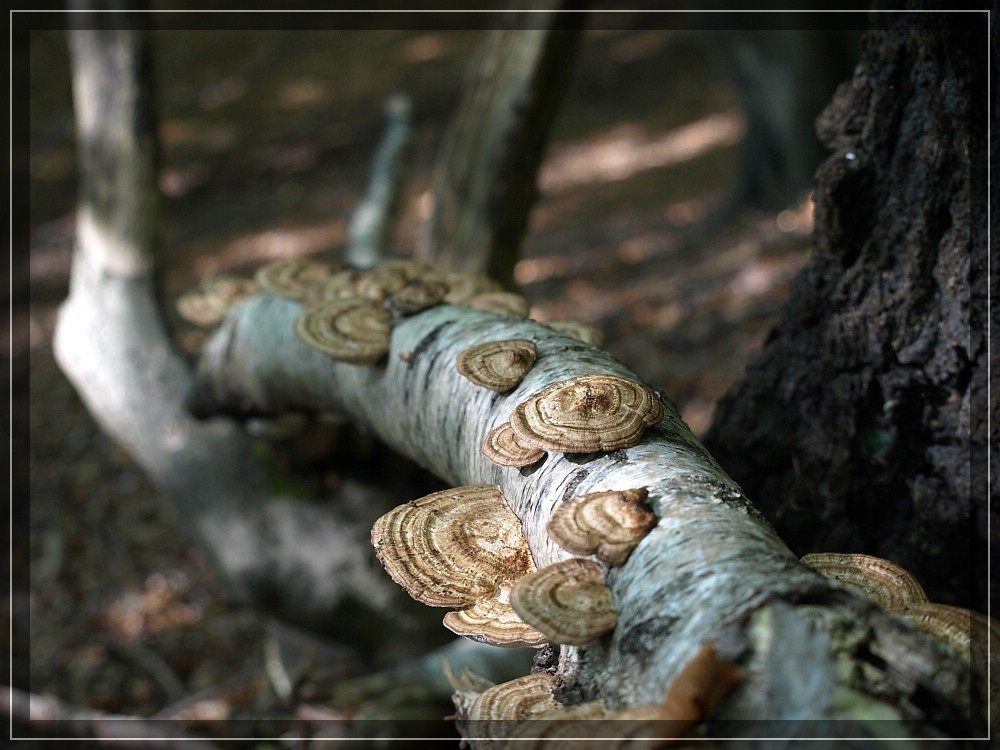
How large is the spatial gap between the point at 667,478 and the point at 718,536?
20 cm

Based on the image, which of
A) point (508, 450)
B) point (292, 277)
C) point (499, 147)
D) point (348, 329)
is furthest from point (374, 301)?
point (499, 147)

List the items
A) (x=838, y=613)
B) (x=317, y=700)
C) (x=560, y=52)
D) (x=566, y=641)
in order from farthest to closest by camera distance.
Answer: (x=317, y=700) → (x=560, y=52) → (x=566, y=641) → (x=838, y=613)

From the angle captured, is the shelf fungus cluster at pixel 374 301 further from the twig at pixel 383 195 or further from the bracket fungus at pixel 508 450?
the twig at pixel 383 195

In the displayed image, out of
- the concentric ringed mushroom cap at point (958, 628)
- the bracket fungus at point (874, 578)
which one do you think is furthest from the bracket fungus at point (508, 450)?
the concentric ringed mushroom cap at point (958, 628)

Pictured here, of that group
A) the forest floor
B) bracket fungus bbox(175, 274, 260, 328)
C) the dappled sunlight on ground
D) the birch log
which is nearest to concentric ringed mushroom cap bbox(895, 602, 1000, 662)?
the birch log

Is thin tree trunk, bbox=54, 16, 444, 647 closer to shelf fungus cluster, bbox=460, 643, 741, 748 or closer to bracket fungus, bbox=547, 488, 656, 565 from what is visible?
bracket fungus, bbox=547, 488, 656, 565

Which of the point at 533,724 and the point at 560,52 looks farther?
the point at 560,52

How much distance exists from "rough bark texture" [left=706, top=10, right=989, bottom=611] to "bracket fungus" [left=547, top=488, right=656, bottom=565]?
1112mm

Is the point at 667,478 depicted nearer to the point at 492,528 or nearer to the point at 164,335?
the point at 492,528

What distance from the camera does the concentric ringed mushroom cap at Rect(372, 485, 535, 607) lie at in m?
1.62

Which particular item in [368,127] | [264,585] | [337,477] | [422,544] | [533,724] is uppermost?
[368,127]

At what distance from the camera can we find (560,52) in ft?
12.6

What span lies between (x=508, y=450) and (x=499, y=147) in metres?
A: 2.65

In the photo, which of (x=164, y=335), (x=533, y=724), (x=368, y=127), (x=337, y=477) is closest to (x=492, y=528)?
(x=533, y=724)
